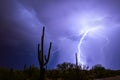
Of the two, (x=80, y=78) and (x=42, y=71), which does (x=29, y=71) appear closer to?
(x=80, y=78)

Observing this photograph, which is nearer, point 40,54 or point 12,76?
point 40,54

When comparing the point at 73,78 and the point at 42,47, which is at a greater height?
the point at 42,47

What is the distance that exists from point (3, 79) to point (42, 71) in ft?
26.0

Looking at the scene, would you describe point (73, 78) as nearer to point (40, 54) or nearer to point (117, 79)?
point (117, 79)

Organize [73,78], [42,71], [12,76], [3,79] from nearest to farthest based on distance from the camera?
[42,71] < [3,79] < [12,76] < [73,78]

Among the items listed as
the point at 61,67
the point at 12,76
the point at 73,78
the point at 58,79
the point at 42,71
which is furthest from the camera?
the point at 61,67

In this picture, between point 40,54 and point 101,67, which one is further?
point 101,67

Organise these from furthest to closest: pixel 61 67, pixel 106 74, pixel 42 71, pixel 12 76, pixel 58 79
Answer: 1. pixel 61 67
2. pixel 106 74
3. pixel 58 79
4. pixel 12 76
5. pixel 42 71

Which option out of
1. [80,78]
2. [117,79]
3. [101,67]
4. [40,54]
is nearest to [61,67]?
[101,67]

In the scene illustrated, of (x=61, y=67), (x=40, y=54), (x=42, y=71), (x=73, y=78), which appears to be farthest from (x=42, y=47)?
(x=61, y=67)

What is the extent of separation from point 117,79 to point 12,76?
13.6 metres

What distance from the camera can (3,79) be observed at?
22.3 meters

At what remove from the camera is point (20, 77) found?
2483cm

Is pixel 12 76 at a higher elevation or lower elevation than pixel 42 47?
lower
